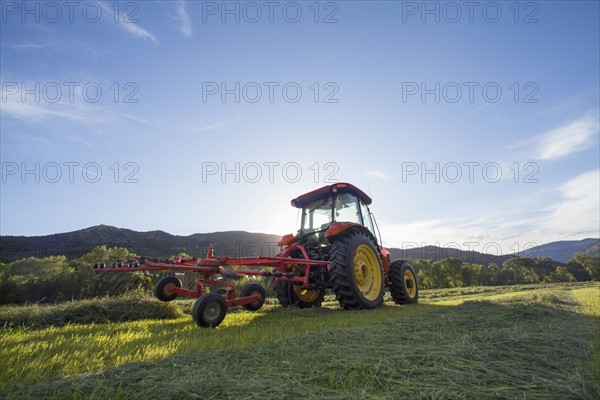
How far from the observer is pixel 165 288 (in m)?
5.30

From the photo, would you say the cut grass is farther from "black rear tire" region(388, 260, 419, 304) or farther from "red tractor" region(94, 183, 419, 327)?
"black rear tire" region(388, 260, 419, 304)

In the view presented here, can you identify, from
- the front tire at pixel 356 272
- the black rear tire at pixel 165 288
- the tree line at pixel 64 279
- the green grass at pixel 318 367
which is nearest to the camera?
the green grass at pixel 318 367

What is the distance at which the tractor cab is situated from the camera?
7645mm

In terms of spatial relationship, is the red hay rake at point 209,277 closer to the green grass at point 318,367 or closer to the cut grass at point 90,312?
the cut grass at point 90,312

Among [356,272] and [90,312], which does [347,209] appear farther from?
[90,312]

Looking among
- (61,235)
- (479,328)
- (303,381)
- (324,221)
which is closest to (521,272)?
(324,221)

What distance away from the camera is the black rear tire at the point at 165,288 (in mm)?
5207

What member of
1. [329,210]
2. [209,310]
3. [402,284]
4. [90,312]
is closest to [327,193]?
[329,210]

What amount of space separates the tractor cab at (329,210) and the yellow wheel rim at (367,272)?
584 mm

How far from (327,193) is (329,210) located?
16.9 inches

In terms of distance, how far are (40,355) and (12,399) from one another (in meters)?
1.00

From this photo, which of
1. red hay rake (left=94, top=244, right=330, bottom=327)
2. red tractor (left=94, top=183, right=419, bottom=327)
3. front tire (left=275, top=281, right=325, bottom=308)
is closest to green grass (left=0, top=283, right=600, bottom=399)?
red hay rake (left=94, top=244, right=330, bottom=327)

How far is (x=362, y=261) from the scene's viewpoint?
274 inches

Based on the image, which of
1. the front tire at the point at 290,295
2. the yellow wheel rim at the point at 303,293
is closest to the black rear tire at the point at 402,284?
the yellow wheel rim at the point at 303,293
